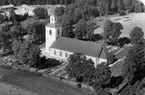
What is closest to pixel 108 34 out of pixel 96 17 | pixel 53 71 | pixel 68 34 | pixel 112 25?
pixel 112 25

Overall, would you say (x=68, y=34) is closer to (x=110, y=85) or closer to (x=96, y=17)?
(x=110, y=85)

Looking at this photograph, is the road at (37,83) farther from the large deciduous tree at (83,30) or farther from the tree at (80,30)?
the large deciduous tree at (83,30)

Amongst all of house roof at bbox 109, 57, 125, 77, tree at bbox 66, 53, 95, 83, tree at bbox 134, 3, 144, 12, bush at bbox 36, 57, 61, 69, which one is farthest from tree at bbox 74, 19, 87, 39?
tree at bbox 134, 3, 144, 12

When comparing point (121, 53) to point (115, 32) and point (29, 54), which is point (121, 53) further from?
point (29, 54)

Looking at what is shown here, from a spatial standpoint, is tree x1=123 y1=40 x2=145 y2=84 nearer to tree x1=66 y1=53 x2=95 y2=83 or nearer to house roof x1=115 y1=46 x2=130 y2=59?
tree x1=66 y1=53 x2=95 y2=83

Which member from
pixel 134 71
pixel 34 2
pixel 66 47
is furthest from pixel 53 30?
pixel 34 2
